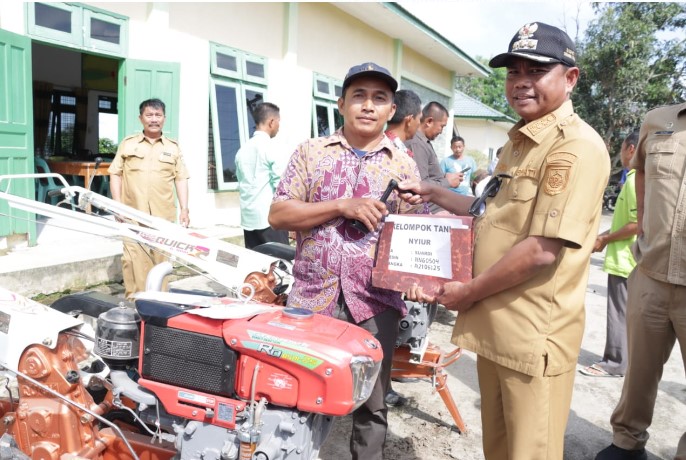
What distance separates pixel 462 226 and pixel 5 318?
5.37 feet

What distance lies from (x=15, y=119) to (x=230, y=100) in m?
2.99

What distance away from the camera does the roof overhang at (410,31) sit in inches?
371

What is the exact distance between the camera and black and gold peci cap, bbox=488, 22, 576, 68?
1.62m

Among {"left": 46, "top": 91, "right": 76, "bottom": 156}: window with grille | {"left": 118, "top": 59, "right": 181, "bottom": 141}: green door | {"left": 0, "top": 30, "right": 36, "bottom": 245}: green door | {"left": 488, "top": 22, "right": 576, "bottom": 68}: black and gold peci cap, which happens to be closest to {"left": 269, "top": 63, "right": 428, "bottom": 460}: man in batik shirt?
{"left": 488, "top": 22, "right": 576, "bottom": 68}: black and gold peci cap

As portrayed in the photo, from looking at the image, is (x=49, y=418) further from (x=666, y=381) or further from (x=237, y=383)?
(x=666, y=381)

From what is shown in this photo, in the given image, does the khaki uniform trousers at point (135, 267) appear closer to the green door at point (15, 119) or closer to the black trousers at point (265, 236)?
the black trousers at point (265, 236)

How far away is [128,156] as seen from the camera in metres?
4.41

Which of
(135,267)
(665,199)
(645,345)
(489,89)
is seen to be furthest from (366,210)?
(489,89)

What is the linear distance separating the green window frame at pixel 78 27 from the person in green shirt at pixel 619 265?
206 inches

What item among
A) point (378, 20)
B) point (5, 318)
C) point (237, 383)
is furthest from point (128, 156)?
point (378, 20)

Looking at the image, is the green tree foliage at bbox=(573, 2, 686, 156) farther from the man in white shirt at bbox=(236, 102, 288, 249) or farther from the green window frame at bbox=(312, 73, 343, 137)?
the man in white shirt at bbox=(236, 102, 288, 249)

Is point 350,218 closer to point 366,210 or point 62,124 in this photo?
point 366,210

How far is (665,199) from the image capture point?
251 cm

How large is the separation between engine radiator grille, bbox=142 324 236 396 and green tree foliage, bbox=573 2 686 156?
19.7 meters
